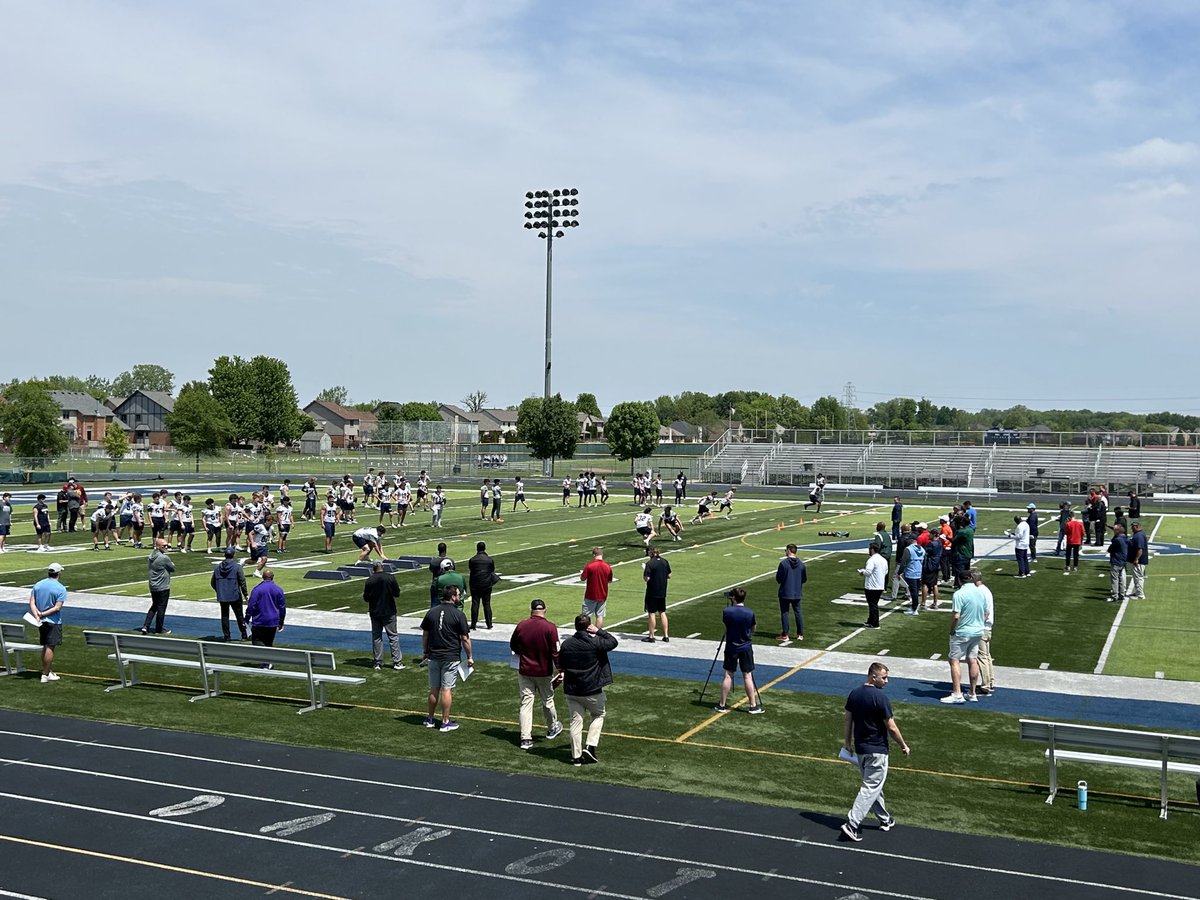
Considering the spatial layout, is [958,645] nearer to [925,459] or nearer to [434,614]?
[434,614]

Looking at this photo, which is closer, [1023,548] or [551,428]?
[1023,548]

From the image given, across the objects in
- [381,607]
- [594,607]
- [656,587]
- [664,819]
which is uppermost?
[656,587]

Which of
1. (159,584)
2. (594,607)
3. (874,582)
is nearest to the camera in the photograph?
(594,607)

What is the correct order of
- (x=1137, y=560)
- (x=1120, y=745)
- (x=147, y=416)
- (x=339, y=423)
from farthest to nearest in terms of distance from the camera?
(x=339, y=423) → (x=147, y=416) → (x=1137, y=560) → (x=1120, y=745)

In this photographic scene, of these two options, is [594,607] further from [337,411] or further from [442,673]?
[337,411]

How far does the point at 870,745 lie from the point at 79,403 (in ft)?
513

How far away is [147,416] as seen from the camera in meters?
158

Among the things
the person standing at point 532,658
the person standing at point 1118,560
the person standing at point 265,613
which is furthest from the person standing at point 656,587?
the person standing at point 1118,560

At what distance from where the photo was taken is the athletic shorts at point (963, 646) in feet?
48.9

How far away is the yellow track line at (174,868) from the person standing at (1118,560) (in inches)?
768

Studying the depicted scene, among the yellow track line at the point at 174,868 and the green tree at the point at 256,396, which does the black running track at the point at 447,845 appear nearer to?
the yellow track line at the point at 174,868

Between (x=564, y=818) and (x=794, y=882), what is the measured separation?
2442 millimetres

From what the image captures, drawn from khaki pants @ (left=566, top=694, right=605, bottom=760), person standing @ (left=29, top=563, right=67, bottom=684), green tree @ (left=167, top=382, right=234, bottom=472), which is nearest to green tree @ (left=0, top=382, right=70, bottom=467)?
green tree @ (left=167, top=382, right=234, bottom=472)

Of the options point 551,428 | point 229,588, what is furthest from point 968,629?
point 551,428
